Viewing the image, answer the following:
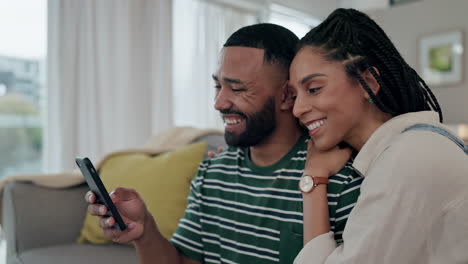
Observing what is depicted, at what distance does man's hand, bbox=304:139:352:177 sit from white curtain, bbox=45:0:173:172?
2.62 meters

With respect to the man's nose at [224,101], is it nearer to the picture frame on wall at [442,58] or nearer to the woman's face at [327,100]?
the woman's face at [327,100]

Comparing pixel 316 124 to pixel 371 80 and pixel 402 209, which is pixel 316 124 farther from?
pixel 402 209

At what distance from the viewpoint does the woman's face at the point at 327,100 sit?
84 centimetres

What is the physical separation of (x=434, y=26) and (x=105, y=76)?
3.14 meters

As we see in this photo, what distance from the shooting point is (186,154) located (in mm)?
1604

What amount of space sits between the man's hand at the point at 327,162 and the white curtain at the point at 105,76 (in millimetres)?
2624

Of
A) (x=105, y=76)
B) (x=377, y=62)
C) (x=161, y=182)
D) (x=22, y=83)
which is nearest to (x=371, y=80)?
(x=377, y=62)

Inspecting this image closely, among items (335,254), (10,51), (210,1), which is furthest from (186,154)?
(210,1)

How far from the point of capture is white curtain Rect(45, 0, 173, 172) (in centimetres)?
310

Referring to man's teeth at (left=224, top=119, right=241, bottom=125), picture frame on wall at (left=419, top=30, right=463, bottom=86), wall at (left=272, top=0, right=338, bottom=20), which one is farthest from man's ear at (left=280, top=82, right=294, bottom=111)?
wall at (left=272, top=0, right=338, bottom=20)

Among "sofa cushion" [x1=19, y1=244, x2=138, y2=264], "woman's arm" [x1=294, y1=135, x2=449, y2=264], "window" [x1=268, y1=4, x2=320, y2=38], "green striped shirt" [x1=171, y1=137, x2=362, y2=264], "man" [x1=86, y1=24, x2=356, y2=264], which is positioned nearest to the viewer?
"woman's arm" [x1=294, y1=135, x2=449, y2=264]

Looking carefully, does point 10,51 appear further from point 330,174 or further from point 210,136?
point 330,174

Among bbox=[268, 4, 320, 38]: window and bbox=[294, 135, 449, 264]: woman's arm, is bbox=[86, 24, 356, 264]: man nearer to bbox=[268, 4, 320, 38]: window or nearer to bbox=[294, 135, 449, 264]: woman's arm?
bbox=[294, 135, 449, 264]: woman's arm

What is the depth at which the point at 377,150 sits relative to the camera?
0.79 metres
